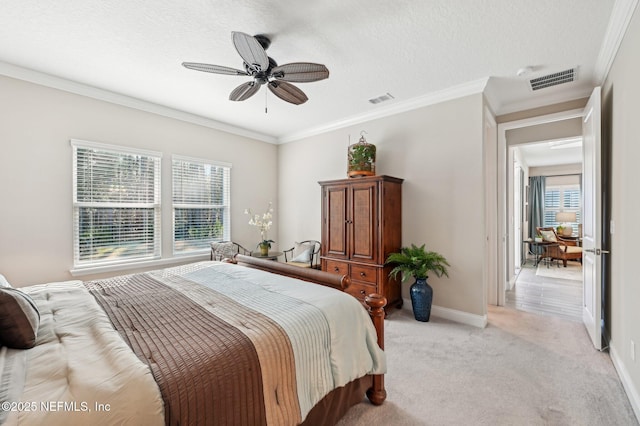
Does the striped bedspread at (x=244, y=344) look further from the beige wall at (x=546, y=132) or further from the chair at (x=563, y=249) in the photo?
the chair at (x=563, y=249)

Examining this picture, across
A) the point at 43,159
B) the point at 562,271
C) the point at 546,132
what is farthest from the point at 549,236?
the point at 43,159

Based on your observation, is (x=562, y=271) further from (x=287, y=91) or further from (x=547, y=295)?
(x=287, y=91)

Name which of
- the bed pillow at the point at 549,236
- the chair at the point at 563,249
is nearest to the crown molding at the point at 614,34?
the chair at the point at 563,249

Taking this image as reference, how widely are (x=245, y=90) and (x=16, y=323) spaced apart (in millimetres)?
2203

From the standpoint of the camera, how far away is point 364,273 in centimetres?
361

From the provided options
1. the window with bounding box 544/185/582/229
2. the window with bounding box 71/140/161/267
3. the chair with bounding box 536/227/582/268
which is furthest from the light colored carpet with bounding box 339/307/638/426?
the window with bounding box 544/185/582/229

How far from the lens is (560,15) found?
2104mm

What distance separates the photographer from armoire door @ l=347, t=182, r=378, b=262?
3521mm

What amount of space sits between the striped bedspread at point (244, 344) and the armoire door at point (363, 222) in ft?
5.46

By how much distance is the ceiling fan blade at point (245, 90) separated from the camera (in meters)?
2.48

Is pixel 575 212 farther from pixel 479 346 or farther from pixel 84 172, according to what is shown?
pixel 84 172

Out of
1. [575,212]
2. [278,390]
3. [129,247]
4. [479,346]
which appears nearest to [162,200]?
[129,247]

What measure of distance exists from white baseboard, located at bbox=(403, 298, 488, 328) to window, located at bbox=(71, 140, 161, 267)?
151 inches

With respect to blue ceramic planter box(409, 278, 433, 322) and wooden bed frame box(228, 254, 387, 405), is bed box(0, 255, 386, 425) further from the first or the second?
blue ceramic planter box(409, 278, 433, 322)
